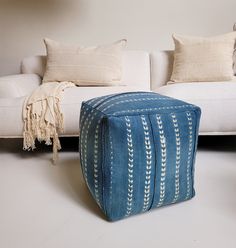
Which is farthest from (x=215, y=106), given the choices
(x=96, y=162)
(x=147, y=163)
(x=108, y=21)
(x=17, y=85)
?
(x=108, y=21)

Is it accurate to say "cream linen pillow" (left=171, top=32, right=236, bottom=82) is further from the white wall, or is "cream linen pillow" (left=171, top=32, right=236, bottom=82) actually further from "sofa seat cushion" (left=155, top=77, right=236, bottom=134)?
the white wall

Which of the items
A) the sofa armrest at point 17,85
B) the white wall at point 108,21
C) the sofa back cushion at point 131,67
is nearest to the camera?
the sofa armrest at point 17,85

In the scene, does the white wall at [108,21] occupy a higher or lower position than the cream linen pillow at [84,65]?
higher

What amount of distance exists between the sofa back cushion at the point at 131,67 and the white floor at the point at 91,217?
2.98 ft

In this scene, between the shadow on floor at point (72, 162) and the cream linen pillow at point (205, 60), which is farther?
the cream linen pillow at point (205, 60)

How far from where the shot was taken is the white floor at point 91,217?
90cm

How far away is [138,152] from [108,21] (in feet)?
5.82

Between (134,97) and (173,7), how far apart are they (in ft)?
5.31

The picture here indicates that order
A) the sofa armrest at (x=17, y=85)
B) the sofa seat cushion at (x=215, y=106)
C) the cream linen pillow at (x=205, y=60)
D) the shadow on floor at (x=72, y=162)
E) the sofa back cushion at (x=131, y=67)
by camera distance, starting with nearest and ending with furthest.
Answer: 1. the shadow on floor at (x=72, y=162)
2. the sofa seat cushion at (x=215, y=106)
3. the sofa armrest at (x=17, y=85)
4. the cream linen pillow at (x=205, y=60)
5. the sofa back cushion at (x=131, y=67)

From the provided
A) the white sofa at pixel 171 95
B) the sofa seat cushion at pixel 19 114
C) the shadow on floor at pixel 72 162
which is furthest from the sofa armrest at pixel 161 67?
the sofa seat cushion at pixel 19 114

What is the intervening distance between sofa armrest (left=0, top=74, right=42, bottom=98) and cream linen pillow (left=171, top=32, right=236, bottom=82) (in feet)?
3.40

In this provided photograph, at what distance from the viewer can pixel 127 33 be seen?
2.44 meters

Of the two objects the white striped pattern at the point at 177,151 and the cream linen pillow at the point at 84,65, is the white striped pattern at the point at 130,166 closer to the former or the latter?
the white striped pattern at the point at 177,151

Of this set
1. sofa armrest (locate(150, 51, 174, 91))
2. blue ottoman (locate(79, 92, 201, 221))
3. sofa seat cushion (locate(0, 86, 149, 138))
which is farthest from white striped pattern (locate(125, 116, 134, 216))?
sofa armrest (locate(150, 51, 174, 91))
